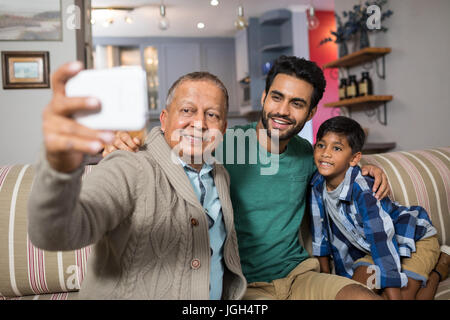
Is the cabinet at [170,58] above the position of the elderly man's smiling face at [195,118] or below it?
above

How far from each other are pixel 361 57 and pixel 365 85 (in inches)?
10.1

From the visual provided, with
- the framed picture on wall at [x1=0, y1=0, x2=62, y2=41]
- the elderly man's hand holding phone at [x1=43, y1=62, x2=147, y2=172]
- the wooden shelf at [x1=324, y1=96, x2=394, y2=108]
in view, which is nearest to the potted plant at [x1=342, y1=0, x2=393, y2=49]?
the wooden shelf at [x1=324, y1=96, x2=394, y2=108]

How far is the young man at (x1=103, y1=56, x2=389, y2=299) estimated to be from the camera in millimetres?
1312

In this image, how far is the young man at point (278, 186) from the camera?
131cm

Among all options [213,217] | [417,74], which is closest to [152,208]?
[213,217]

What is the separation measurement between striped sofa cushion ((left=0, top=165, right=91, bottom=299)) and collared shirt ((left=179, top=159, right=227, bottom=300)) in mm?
546

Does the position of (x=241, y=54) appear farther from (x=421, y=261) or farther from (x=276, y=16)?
(x=421, y=261)

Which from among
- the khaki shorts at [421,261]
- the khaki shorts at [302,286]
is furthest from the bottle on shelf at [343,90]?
the khaki shorts at [302,286]

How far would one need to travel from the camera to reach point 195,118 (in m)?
1.01

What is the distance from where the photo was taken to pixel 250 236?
1327 millimetres

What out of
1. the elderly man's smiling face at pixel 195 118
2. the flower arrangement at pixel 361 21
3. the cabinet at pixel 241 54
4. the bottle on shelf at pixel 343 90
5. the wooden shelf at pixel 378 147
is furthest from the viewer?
the cabinet at pixel 241 54

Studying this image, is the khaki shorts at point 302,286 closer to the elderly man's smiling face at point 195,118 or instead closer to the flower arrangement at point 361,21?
the elderly man's smiling face at point 195,118

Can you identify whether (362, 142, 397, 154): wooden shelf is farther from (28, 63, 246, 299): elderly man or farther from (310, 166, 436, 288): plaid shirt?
(28, 63, 246, 299): elderly man

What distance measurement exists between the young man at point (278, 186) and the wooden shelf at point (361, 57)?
2.02 metres
